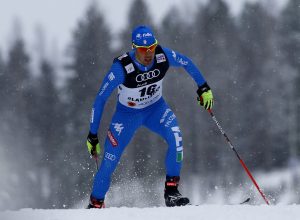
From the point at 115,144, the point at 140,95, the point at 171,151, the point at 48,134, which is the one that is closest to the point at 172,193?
the point at 171,151

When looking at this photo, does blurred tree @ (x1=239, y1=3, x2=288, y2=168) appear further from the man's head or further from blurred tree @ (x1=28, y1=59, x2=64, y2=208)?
the man's head

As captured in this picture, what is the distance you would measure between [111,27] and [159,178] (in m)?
11.6

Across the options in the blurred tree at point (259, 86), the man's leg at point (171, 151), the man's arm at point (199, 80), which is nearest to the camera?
the man's leg at point (171, 151)

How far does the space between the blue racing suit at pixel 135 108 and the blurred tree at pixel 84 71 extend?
99.3 feet

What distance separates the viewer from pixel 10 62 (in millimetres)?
43844

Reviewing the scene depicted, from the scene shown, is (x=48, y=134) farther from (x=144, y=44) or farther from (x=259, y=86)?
(x=144, y=44)

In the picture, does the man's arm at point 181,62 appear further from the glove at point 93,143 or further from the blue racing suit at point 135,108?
the glove at point 93,143

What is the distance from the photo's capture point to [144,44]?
7.21 m

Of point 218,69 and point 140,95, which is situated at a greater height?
point 218,69

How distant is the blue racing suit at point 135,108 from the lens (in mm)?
7344

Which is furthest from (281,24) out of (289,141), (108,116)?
(108,116)

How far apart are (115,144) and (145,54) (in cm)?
115

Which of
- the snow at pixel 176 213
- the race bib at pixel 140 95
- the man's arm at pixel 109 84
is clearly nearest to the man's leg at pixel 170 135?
the race bib at pixel 140 95

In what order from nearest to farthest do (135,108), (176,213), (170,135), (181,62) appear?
(176,213), (170,135), (135,108), (181,62)
